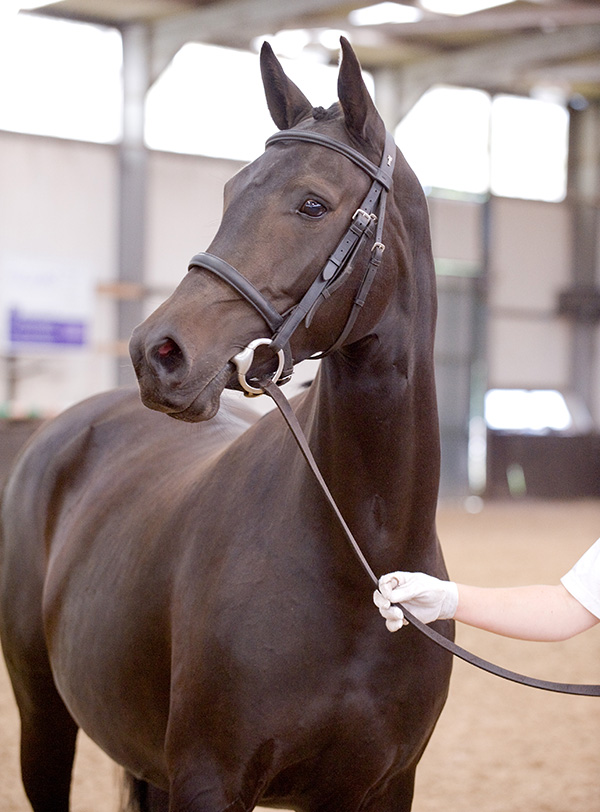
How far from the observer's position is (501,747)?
4.11m

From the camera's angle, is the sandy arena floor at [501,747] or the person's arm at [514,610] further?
the sandy arena floor at [501,747]

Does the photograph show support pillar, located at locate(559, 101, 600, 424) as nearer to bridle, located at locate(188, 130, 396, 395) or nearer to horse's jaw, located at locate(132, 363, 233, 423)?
bridle, located at locate(188, 130, 396, 395)

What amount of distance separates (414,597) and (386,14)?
12114mm

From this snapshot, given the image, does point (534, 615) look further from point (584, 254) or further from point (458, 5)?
point (584, 254)

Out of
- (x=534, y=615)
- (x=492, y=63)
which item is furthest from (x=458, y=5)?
(x=534, y=615)

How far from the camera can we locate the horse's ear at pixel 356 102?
5.49ft

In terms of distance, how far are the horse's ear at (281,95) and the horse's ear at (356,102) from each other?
0.14 m

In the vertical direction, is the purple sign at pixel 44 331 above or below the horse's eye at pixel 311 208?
above

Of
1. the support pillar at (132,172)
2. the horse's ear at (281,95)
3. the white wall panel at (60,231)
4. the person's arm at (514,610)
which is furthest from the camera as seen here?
the support pillar at (132,172)

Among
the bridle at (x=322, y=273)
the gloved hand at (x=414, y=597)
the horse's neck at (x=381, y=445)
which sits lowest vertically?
the gloved hand at (x=414, y=597)

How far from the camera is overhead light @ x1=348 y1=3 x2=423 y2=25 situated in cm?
1219

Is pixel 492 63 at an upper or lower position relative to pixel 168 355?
upper

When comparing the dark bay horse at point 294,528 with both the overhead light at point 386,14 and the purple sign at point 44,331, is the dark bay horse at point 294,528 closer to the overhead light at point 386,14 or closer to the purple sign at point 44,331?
the purple sign at point 44,331

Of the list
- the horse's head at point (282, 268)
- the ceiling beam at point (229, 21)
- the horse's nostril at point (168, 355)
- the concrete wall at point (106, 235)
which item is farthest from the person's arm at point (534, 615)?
the ceiling beam at point (229, 21)
